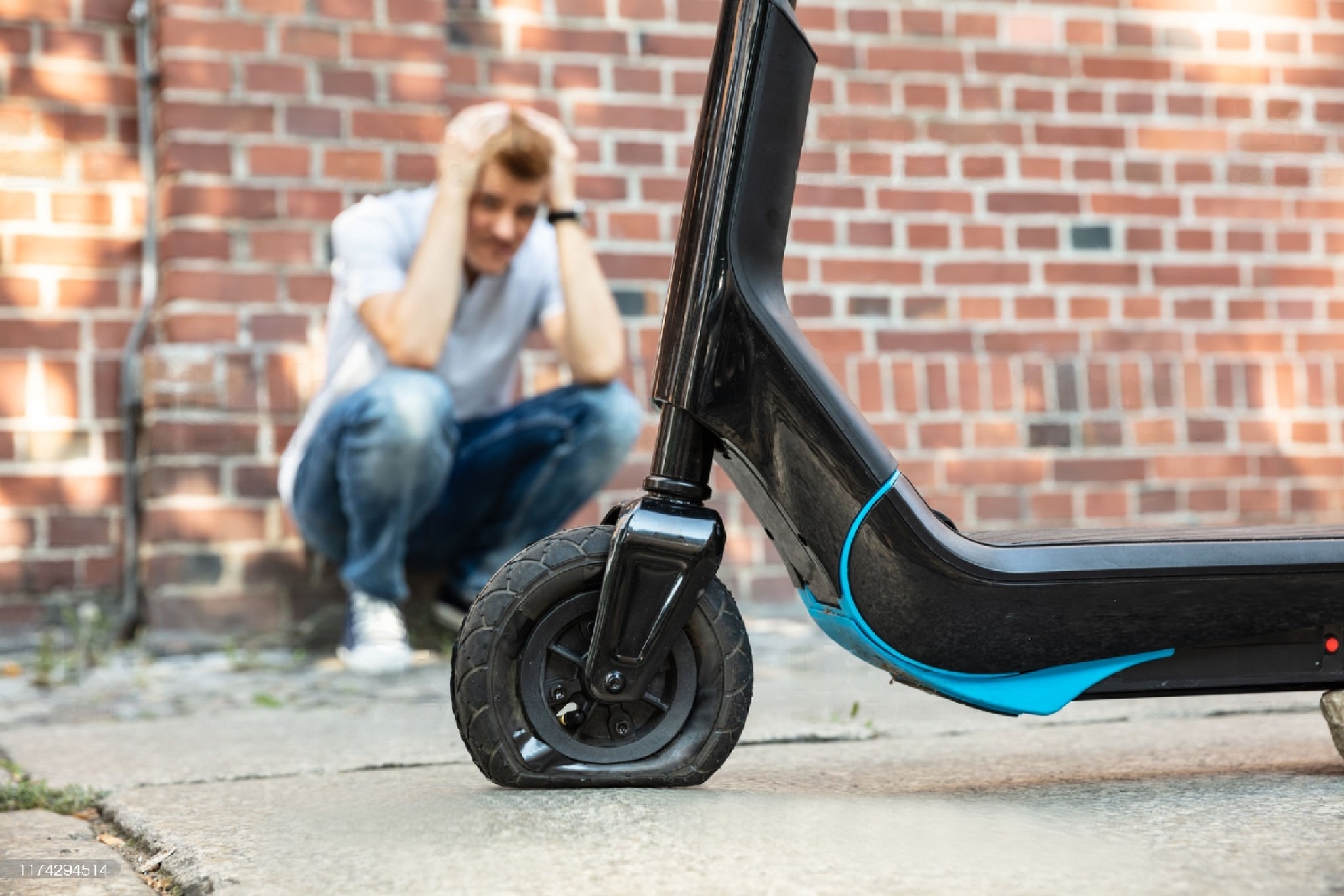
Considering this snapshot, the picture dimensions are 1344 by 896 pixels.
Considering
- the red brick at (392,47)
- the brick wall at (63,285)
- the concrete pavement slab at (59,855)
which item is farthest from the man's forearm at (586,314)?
the concrete pavement slab at (59,855)

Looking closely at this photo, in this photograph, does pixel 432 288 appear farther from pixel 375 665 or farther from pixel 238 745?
pixel 238 745

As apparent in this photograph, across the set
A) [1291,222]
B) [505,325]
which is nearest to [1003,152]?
[1291,222]

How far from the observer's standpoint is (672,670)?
64.1 inches

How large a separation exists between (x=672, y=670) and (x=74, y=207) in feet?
7.81

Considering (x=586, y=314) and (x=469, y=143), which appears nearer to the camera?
(x=469, y=143)

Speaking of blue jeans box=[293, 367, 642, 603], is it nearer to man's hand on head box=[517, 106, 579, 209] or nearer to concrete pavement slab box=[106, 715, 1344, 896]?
man's hand on head box=[517, 106, 579, 209]

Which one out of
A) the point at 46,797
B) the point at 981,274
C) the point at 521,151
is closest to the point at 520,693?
the point at 46,797

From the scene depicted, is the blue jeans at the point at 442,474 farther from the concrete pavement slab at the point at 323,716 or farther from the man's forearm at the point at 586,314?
the concrete pavement slab at the point at 323,716

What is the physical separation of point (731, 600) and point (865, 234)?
2.34 meters

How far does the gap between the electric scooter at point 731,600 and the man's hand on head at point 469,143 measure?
151 cm

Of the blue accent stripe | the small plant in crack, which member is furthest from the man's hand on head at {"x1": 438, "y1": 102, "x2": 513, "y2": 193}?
the blue accent stripe

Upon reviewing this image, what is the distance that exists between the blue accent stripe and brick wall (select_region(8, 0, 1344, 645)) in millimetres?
2068

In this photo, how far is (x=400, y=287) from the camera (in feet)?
10.3

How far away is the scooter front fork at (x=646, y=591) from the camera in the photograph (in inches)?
61.4
